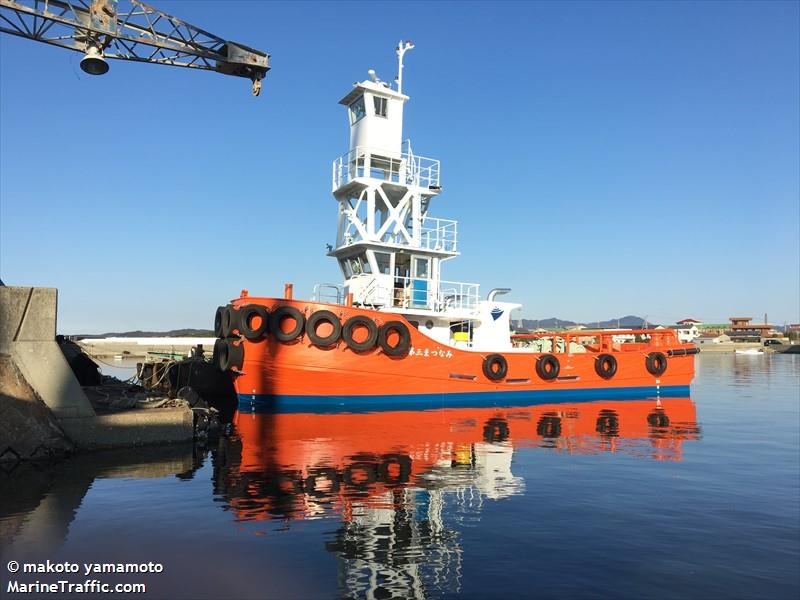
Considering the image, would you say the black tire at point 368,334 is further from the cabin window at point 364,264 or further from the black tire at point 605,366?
the black tire at point 605,366

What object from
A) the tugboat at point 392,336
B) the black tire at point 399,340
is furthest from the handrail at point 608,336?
the black tire at point 399,340

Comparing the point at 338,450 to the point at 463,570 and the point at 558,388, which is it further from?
the point at 558,388

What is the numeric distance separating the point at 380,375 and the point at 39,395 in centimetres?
883

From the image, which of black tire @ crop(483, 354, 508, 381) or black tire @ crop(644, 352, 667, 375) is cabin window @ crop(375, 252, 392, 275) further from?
black tire @ crop(644, 352, 667, 375)

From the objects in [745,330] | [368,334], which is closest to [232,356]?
[368,334]

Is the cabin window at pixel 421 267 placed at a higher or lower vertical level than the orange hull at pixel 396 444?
higher

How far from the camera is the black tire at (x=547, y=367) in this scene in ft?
61.4

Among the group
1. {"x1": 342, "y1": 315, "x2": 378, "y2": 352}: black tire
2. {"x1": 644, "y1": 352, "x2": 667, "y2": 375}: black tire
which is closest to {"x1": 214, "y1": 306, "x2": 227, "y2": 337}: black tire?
{"x1": 342, "y1": 315, "x2": 378, "y2": 352}: black tire

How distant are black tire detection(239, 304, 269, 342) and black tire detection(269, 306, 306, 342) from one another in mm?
166

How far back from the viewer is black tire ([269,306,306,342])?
571 inches

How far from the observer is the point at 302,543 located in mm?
5352

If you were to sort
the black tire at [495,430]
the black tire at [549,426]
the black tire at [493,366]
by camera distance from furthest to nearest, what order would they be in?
the black tire at [493,366], the black tire at [549,426], the black tire at [495,430]

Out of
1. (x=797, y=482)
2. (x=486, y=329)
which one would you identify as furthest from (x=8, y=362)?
(x=486, y=329)

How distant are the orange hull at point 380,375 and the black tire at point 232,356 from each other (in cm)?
6
